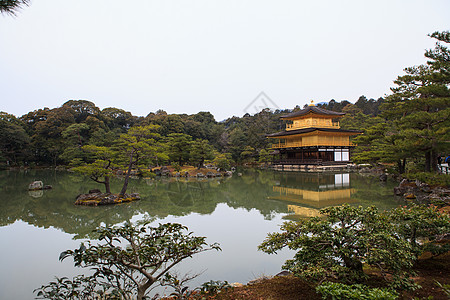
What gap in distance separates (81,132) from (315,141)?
2357 centimetres

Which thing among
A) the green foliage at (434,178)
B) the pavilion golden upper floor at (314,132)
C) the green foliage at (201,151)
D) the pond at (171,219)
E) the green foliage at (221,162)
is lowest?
the pond at (171,219)

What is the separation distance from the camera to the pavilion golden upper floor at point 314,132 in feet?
76.0

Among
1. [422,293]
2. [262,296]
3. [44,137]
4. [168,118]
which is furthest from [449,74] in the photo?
[44,137]

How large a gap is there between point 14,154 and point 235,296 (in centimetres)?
3240

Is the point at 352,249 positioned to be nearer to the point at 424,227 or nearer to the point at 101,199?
the point at 424,227

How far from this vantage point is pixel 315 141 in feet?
75.7

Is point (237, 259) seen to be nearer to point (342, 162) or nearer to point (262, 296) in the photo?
point (262, 296)

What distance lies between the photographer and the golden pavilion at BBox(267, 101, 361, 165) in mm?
23109

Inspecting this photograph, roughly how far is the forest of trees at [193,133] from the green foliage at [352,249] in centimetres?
705

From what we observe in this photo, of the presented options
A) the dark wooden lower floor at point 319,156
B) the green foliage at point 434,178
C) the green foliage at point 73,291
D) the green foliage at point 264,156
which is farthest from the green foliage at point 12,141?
the green foliage at point 434,178

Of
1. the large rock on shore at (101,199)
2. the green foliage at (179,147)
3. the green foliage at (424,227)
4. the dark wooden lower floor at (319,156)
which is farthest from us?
the dark wooden lower floor at (319,156)

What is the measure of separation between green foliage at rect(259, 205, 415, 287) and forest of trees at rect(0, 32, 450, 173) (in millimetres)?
7045

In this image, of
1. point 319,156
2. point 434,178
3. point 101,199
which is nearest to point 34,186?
point 101,199

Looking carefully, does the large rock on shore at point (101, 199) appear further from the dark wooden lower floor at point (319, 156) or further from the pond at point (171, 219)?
the dark wooden lower floor at point (319, 156)
